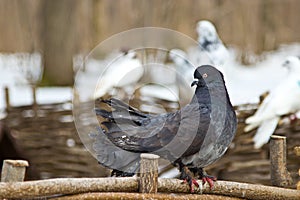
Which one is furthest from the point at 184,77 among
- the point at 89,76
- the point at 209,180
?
the point at 89,76

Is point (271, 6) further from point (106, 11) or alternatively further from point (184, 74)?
point (184, 74)

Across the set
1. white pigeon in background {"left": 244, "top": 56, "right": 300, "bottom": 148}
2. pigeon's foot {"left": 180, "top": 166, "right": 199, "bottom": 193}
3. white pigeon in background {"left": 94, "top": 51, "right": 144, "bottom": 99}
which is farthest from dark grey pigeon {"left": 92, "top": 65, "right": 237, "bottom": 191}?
white pigeon in background {"left": 94, "top": 51, "right": 144, "bottom": 99}

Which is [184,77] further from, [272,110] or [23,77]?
[23,77]

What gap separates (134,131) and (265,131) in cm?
213

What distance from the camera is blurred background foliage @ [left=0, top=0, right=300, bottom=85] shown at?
364 inches

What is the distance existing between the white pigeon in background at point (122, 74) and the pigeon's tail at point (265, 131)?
176 centimetres

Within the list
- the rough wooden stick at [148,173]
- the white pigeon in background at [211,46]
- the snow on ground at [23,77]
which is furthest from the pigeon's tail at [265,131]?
the snow on ground at [23,77]

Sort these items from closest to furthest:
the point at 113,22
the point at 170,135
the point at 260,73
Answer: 1. the point at 170,135
2. the point at 260,73
3. the point at 113,22

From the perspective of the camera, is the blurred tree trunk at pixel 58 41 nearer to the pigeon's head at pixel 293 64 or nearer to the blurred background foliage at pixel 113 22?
the blurred background foliage at pixel 113 22

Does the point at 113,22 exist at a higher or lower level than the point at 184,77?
higher

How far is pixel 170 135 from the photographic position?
86.1 inches

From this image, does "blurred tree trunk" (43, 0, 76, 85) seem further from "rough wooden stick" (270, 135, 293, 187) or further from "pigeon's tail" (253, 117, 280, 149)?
"rough wooden stick" (270, 135, 293, 187)

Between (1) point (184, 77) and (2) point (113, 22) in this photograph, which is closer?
(1) point (184, 77)

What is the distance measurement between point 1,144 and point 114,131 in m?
2.33
